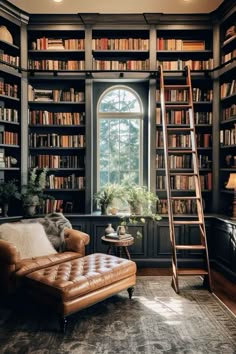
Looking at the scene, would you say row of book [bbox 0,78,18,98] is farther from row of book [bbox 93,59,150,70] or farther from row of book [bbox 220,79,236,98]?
row of book [bbox 220,79,236,98]

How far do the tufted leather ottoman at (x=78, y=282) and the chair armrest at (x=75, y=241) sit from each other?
0.29 meters

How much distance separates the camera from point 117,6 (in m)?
4.41

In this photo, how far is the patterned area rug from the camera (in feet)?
8.01

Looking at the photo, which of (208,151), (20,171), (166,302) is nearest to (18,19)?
(20,171)

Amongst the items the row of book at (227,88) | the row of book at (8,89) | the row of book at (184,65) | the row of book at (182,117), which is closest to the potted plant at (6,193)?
the row of book at (8,89)

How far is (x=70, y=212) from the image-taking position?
4926mm

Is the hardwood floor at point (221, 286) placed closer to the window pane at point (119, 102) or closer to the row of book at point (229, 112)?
the row of book at point (229, 112)

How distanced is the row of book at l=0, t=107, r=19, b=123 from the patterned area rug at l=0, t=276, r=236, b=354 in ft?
8.58

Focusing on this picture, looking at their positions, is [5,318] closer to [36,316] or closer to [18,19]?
[36,316]

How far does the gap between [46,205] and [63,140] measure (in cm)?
105

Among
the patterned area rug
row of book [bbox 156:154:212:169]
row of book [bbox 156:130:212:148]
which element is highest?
row of book [bbox 156:130:212:148]

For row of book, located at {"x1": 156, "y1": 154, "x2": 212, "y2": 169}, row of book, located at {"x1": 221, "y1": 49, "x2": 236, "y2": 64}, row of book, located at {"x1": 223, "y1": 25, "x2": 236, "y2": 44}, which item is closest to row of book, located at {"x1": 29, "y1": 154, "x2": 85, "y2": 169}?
row of book, located at {"x1": 156, "y1": 154, "x2": 212, "y2": 169}

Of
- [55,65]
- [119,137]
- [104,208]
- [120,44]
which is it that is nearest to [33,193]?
[104,208]

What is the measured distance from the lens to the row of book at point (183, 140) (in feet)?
15.8
